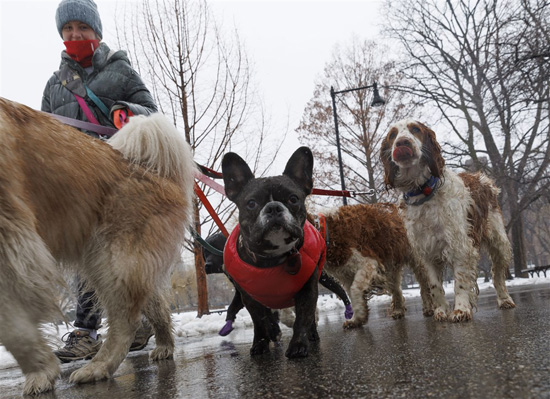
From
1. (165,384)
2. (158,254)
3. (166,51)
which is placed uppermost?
(166,51)

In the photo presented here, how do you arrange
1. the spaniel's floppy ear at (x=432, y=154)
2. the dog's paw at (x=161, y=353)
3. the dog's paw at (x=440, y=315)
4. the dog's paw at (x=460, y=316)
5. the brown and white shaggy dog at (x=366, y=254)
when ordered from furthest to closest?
the brown and white shaggy dog at (x=366, y=254) < the spaniel's floppy ear at (x=432, y=154) < the dog's paw at (x=440, y=315) < the dog's paw at (x=460, y=316) < the dog's paw at (x=161, y=353)

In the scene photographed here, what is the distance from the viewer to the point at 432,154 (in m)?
5.58

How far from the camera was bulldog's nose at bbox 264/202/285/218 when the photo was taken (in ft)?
10.5

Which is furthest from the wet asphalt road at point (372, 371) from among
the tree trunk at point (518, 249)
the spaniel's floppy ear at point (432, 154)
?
the tree trunk at point (518, 249)

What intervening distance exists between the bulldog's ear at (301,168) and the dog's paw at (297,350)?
1.11 metres

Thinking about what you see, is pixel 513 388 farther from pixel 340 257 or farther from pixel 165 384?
pixel 340 257

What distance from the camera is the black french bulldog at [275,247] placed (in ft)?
10.7

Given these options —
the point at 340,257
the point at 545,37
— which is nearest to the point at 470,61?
the point at 545,37

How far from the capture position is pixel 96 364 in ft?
10.5

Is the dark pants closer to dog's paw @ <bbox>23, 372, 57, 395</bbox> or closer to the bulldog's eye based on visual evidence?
dog's paw @ <bbox>23, 372, 57, 395</bbox>

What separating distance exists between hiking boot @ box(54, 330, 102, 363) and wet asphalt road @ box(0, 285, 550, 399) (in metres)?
0.52

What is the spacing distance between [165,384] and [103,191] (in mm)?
1338

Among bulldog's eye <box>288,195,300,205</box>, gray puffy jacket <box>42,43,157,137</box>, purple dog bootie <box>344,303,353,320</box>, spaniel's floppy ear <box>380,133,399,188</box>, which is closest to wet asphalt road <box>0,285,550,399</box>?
bulldog's eye <box>288,195,300,205</box>

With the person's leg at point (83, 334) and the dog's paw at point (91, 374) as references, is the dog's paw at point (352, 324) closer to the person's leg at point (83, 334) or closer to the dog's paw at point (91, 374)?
the person's leg at point (83, 334)
